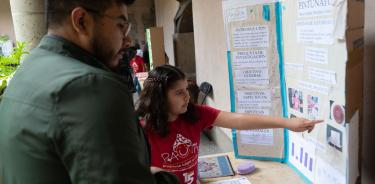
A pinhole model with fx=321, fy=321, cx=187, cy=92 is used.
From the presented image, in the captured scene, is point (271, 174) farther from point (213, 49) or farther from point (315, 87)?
point (213, 49)

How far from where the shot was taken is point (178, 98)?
1341 mm

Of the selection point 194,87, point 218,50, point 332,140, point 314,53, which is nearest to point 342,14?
point 314,53

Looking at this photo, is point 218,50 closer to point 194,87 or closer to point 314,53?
point 194,87

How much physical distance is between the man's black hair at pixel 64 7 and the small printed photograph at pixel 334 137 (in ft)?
2.61

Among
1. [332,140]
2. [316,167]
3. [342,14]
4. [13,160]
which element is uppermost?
[342,14]

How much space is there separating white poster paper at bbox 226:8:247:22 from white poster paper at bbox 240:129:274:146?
521 mm

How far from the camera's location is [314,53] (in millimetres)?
1097

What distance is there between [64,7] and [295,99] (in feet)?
3.18

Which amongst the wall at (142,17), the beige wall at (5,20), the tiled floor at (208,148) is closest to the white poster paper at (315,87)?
the tiled floor at (208,148)

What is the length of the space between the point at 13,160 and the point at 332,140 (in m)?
0.93

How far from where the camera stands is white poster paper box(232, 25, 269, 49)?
53.9 inches

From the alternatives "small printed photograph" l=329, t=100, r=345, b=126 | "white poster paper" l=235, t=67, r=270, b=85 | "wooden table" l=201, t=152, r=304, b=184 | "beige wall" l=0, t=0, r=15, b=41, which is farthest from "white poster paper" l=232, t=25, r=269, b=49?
"beige wall" l=0, t=0, r=15, b=41

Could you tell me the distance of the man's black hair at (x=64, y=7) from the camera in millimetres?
591

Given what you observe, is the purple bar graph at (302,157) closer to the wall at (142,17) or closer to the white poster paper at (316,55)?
the white poster paper at (316,55)
